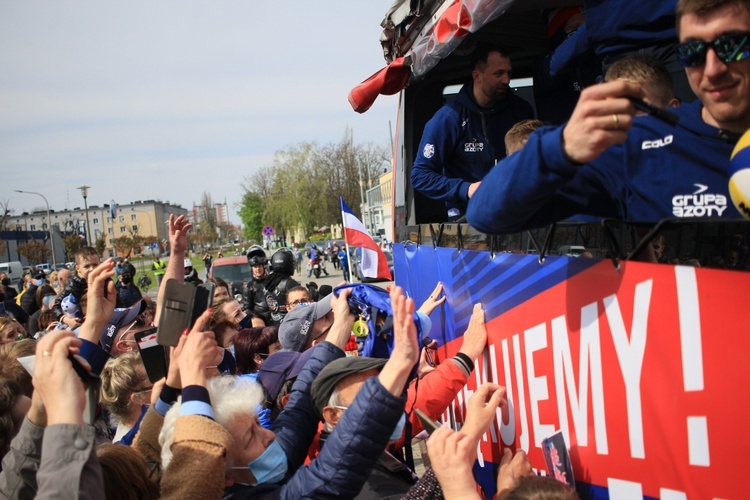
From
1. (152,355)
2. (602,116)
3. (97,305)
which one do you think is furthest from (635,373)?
(97,305)

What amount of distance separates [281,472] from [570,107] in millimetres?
3132

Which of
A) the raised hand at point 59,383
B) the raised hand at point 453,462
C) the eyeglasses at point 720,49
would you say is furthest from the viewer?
the raised hand at point 453,462

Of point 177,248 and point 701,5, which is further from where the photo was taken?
point 177,248

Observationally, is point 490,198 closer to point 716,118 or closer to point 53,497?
point 716,118

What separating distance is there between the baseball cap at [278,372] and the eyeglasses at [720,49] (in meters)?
2.43

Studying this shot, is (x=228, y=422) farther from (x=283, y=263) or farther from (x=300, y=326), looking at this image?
(x=283, y=263)

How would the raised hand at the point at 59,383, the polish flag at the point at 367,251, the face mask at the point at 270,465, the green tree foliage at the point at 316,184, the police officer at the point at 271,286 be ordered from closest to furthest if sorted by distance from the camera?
the raised hand at the point at 59,383 → the face mask at the point at 270,465 → the polish flag at the point at 367,251 → the police officer at the point at 271,286 → the green tree foliage at the point at 316,184

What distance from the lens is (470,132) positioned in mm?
4297

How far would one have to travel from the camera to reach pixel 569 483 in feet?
6.46

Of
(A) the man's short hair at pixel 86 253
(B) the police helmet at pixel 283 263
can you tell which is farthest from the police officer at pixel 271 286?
(A) the man's short hair at pixel 86 253

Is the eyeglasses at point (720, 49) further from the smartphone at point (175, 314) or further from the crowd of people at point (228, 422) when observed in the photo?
the smartphone at point (175, 314)

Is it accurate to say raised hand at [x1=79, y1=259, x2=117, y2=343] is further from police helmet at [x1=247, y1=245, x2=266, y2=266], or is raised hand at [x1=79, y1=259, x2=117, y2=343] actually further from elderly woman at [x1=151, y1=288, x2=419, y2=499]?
police helmet at [x1=247, y1=245, x2=266, y2=266]

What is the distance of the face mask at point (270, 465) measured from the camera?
94.8 inches

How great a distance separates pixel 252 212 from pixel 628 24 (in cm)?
7860
